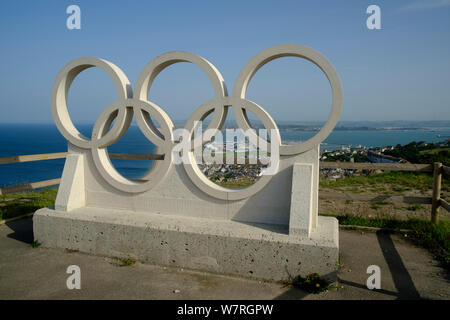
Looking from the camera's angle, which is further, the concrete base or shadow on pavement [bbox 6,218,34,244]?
shadow on pavement [bbox 6,218,34,244]

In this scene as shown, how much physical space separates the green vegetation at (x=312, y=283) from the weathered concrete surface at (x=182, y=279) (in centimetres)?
9

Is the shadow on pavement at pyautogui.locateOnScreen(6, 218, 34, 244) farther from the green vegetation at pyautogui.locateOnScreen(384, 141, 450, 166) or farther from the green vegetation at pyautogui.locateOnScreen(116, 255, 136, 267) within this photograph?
the green vegetation at pyautogui.locateOnScreen(384, 141, 450, 166)

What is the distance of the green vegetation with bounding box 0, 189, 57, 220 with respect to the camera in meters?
6.89

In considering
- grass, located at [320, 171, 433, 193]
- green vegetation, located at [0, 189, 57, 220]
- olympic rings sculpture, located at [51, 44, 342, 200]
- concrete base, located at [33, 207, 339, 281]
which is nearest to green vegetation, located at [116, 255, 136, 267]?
concrete base, located at [33, 207, 339, 281]

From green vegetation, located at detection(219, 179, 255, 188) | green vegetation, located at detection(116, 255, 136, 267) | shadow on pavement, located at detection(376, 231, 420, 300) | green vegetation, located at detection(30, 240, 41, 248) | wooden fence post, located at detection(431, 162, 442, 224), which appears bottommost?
shadow on pavement, located at detection(376, 231, 420, 300)

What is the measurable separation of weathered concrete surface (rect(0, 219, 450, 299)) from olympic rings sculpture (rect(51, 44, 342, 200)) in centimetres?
128

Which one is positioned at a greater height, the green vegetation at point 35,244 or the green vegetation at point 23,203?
the green vegetation at point 23,203

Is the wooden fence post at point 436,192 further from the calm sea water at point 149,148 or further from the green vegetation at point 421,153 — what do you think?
the green vegetation at point 421,153

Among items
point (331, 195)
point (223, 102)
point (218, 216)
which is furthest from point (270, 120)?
point (331, 195)

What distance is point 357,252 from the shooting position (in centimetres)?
507

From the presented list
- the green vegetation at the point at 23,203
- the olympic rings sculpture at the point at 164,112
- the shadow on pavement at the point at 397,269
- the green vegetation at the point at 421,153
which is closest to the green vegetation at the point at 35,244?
the olympic rings sculpture at the point at 164,112

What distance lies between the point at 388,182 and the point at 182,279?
8.27 m

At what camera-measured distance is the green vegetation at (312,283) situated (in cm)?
383

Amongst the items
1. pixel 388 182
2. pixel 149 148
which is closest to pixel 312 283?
Result: pixel 388 182
